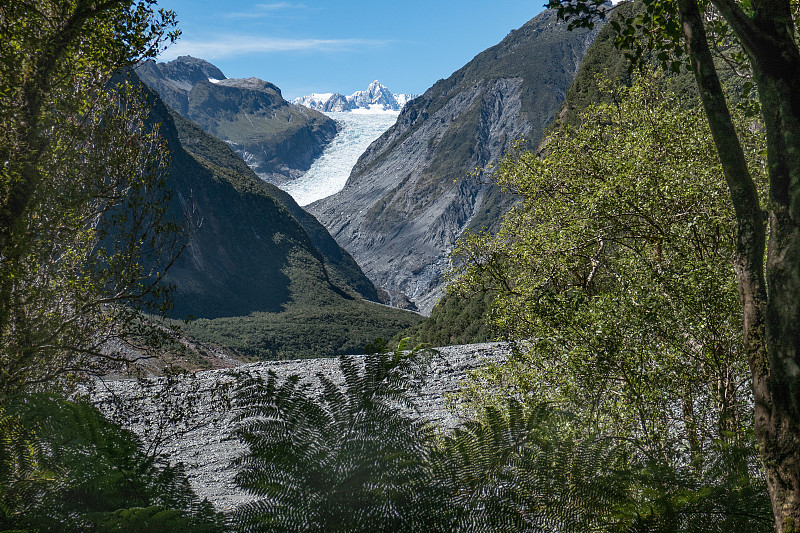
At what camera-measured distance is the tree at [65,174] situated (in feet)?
17.8

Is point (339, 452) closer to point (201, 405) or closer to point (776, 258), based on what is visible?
point (776, 258)

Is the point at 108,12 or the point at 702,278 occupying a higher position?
the point at 108,12

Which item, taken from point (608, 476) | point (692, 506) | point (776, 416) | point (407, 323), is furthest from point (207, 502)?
point (407, 323)

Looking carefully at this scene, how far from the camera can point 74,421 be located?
275 centimetres

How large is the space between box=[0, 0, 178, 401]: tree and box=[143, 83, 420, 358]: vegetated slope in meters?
80.9

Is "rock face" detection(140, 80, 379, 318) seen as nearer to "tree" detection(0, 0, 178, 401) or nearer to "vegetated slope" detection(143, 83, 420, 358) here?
"vegetated slope" detection(143, 83, 420, 358)

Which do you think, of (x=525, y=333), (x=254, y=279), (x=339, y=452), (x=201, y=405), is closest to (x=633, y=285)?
(x=525, y=333)

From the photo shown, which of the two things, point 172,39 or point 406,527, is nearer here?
point 406,527

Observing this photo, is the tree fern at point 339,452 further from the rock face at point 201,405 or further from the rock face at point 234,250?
the rock face at point 234,250

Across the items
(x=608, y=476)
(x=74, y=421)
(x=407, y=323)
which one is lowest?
(x=608, y=476)

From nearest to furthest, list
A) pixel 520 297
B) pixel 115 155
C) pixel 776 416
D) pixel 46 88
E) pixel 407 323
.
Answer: pixel 776 416 → pixel 46 88 → pixel 115 155 → pixel 520 297 → pixel 407 323

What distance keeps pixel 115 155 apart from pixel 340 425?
6354 millimetres

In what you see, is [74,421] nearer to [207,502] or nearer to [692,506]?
[207,502]

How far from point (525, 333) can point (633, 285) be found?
8.95ft
